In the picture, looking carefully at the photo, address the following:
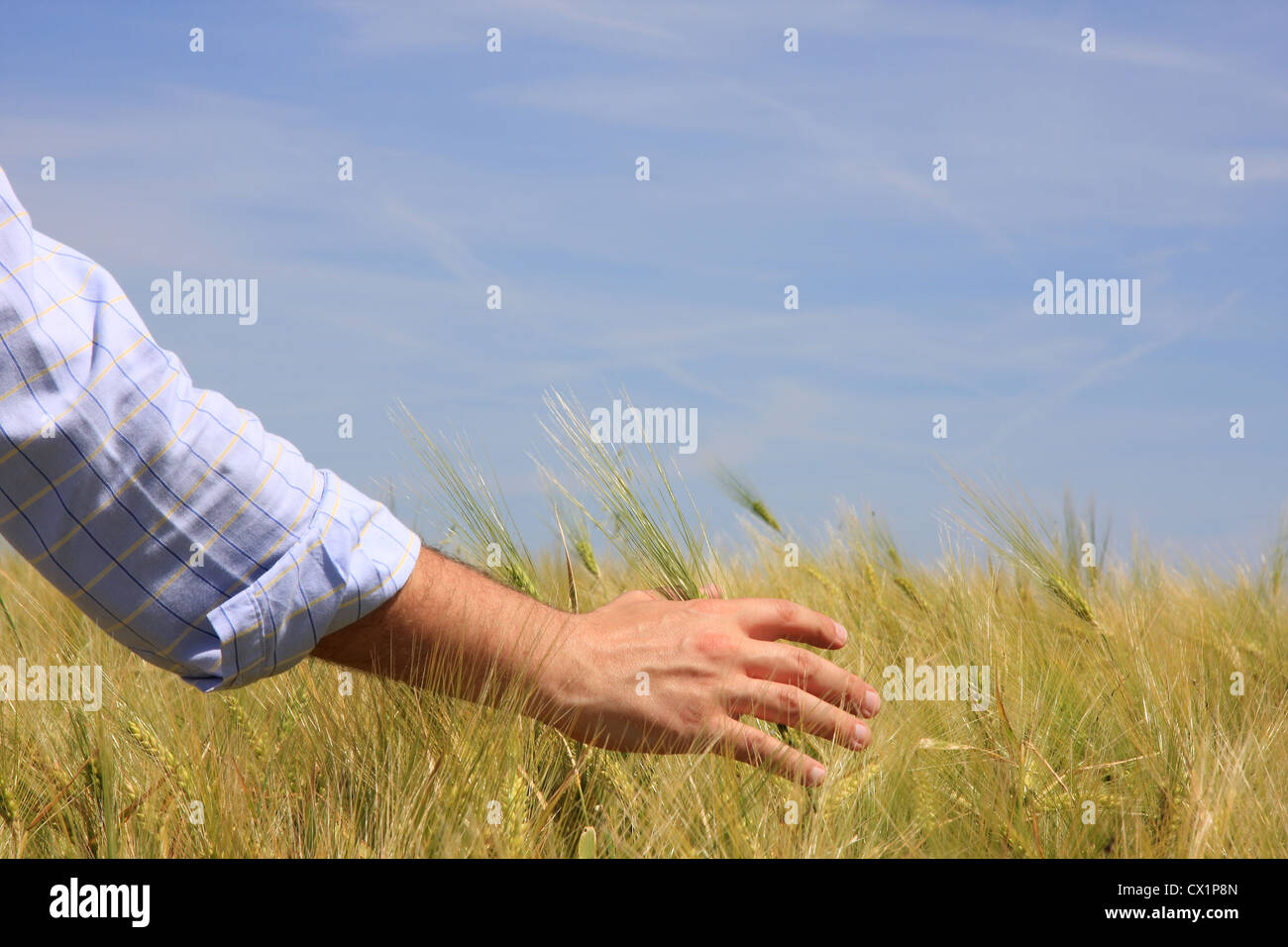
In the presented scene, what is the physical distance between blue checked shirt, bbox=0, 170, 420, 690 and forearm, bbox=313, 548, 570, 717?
1.3 inches

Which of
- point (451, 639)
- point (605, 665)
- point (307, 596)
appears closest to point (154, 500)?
point (307, 596)

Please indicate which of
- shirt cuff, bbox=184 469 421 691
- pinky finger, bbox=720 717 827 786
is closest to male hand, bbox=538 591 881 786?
pinky finger, bbox=720 717 827 786

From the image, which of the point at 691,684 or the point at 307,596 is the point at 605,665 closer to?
the point at 691,684

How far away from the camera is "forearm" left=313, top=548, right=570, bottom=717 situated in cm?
92

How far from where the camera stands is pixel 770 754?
98 centimetres

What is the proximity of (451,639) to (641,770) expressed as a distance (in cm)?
39

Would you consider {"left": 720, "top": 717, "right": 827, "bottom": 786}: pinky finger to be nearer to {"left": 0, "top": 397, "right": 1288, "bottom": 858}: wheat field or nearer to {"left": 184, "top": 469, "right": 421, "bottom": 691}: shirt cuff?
{"left": 0, "top": 397, "right": 1288, "bottom": 858}: wheat field

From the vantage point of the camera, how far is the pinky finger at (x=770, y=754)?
3.21 feet
